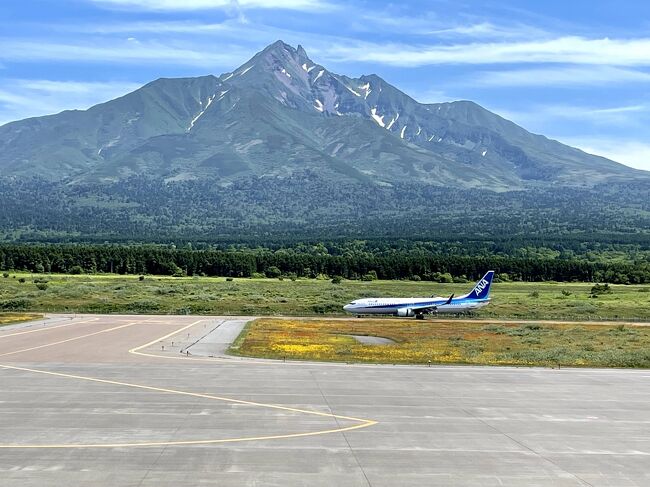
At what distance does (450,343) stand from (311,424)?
35.2m

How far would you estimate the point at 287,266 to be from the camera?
578ft

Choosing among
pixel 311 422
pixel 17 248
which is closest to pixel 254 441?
pixel 311 422

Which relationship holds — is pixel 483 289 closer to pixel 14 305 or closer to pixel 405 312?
pixel 405 312

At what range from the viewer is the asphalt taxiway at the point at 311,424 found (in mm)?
20953

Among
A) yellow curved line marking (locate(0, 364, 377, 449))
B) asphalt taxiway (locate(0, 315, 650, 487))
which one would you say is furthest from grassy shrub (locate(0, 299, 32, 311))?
yellow curved line marking (locate(0, 364, 377, 449))

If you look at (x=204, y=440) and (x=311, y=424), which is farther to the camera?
(x=311, y=424)

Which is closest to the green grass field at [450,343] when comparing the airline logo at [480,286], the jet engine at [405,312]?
the jet engine at [405,312]

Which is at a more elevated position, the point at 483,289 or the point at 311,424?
the point at 483,289

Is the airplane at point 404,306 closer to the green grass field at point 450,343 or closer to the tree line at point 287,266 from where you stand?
the green grass field at point 450,343

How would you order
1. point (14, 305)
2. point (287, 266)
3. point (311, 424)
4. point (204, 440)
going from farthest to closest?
point (287, 266) → point (14, 305) → point (311, 424) → point (204, 440)

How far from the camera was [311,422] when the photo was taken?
27469 millimetres

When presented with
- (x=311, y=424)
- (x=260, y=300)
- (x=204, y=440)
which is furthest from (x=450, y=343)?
(x=260, y=300)

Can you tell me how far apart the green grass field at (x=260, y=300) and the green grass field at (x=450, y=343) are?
1584cm

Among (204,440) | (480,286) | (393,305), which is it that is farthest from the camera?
(480,286)
